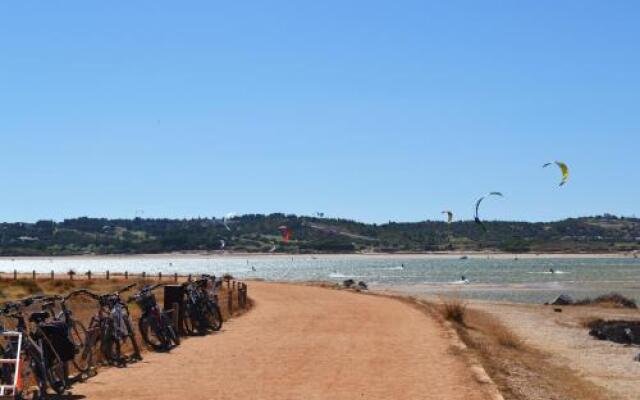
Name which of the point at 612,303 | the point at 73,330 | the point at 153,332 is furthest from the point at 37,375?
the point at 612,303

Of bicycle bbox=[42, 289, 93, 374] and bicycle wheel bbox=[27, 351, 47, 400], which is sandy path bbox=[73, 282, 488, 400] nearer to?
bicycle bbox=[42, 289, 93, 374]

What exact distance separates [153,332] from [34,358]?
7302 mm

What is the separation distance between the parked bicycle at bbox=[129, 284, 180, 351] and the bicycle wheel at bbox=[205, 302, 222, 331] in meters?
4.32

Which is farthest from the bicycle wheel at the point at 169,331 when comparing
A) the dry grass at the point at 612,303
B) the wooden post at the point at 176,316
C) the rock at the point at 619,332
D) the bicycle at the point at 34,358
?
the dry grass at the point at 612,303

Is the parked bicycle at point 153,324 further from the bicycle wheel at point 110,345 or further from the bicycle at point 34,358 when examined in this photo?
the bicycle at point 34,358

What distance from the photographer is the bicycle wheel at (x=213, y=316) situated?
2505 centimetres

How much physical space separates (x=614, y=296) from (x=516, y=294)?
1621 centimetres

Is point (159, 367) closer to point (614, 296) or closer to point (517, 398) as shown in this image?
point (517, 398)

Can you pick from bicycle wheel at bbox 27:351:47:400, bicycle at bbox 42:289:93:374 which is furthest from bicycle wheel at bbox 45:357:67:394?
bicycle at bbox 42:289:93:374

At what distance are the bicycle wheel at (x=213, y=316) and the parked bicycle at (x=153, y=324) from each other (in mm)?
4320

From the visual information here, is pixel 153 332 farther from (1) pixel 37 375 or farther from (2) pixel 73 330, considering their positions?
(1) pixel 37 375

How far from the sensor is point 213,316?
25375 mm

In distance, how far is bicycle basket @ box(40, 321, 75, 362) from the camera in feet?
43.4

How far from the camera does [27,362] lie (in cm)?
1288
